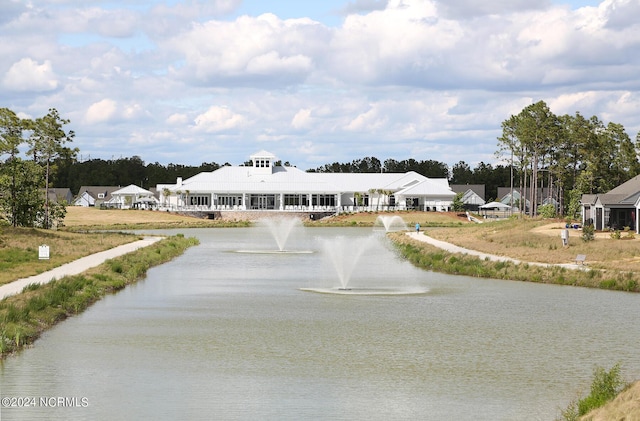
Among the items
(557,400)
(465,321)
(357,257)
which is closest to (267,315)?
(465,321)

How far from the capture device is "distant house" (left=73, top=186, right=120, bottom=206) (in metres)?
165

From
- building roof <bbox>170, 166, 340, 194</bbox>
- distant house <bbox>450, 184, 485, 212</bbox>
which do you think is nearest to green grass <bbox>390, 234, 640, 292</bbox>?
building roof <bbox>170, 166, 340, 194</bbox>

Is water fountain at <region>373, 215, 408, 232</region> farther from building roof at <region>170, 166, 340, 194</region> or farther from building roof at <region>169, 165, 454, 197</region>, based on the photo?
building roof at <region>170, 166, 340, 194</region>

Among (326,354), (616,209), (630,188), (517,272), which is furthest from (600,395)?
(630,188)

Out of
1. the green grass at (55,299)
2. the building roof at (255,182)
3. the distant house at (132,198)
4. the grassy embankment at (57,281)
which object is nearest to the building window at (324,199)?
the building roof at (255,182)

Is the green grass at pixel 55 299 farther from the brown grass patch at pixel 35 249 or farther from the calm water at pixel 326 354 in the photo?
the brown grass patch at pixel 35 249

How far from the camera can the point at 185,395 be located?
17.0 meters

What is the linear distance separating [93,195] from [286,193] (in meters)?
58.3

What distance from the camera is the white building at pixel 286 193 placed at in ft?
405

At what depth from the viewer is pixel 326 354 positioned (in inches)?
836

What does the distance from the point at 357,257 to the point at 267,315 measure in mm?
22257

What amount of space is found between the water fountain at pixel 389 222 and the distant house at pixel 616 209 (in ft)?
111

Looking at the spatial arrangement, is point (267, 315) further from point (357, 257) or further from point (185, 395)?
point (357, 257)

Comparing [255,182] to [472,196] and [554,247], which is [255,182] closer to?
[472,196]
